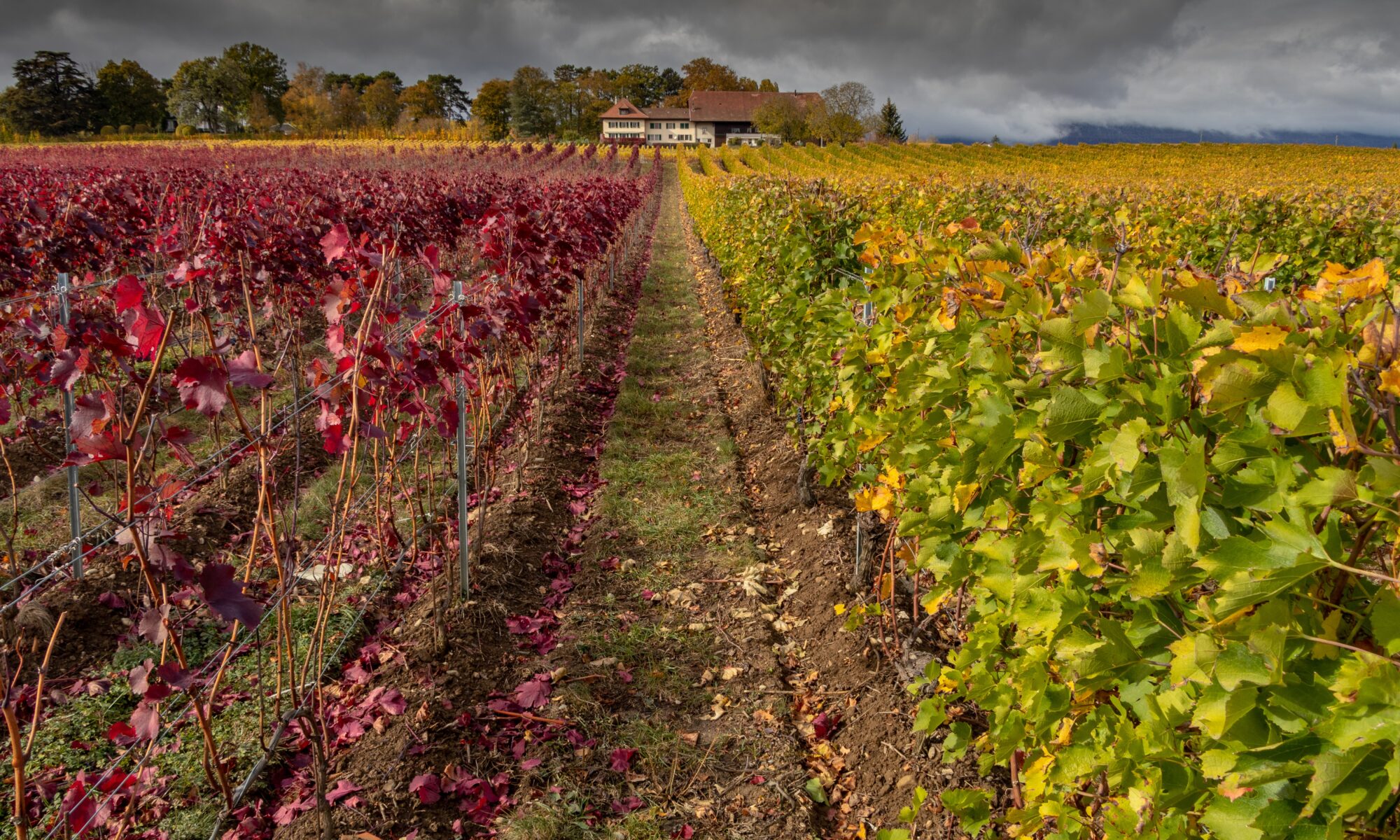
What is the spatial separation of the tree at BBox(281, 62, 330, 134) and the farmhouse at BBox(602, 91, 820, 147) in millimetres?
33118

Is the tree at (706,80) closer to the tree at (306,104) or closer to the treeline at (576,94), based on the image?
the treeline at (576,94)

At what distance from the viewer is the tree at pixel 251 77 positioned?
240 ft

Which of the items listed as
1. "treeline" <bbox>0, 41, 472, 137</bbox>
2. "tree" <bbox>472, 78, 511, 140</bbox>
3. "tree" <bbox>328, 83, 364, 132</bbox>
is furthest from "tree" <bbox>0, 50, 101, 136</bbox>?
"tree" <bbox>472, 78, 511, 140</bbox>

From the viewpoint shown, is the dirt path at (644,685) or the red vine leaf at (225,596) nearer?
the red vine leaf at (225,596)

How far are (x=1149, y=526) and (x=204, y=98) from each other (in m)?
89.0

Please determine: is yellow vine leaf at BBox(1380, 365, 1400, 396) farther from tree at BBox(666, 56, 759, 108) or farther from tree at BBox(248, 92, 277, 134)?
tree at BBox(666, 56, 759, 108)

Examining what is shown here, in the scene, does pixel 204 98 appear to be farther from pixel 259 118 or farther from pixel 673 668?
pixel 673 668

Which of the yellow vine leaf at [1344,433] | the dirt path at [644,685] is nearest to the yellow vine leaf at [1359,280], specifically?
the yellow vine leaf at [1344,433]

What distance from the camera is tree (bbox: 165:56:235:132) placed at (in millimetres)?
70750

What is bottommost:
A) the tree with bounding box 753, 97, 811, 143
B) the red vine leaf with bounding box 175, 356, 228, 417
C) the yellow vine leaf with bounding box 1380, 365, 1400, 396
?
the red vine leaf with bounding box 175, 356, 228, 417

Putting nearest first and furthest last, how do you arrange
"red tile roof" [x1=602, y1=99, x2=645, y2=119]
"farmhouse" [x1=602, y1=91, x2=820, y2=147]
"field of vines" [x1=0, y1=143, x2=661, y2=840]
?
"field of vines" [x1=0, y1=143, x2=661, y2=840]
"red tile roof" [x1=602, y1=99, x2=645, y2=119]
"farmhouse" [x1=602, y1=91, x2=820, y2=147]

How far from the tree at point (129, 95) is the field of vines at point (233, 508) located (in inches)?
3197

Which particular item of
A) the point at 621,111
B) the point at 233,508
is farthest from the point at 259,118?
the point at 233,508

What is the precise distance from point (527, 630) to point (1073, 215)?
8960 millimetres
